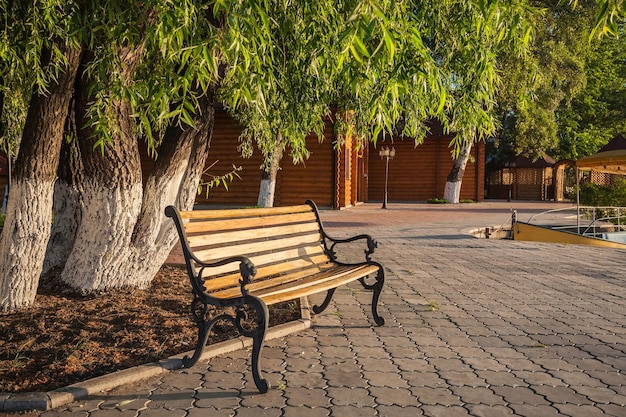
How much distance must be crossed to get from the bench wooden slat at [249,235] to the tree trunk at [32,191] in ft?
5.58

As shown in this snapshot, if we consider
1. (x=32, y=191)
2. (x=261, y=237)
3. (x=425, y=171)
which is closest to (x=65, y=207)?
(x=32, y=191)

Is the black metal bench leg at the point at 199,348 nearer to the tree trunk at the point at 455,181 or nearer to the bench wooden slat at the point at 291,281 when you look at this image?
the bench wooden slat at the point at 291,281

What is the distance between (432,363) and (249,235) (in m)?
1.78

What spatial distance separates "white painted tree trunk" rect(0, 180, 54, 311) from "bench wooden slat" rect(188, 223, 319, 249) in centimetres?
168

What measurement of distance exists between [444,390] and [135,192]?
3.58m

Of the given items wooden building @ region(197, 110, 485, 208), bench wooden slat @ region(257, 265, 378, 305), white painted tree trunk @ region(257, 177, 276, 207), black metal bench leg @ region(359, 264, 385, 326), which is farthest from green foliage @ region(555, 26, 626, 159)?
bench wooden slat @ region(257, 265, 378, 305)

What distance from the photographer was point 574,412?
3.25 metres

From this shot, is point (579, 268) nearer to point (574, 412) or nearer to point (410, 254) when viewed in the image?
point (410, 254)

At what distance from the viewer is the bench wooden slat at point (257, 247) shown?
4.22m

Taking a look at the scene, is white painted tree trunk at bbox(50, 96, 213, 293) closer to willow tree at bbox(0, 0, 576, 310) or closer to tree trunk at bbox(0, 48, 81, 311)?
willow tree at bbox(0, 0, 576, 310)

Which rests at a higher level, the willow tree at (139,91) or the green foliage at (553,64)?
the green foliage at (553,64)

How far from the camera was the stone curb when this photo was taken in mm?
3129

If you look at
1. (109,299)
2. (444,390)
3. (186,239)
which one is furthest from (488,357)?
(109,299)

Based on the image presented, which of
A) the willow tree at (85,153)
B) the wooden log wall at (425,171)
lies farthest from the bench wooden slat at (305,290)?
the wooden log wall at (425,171)
